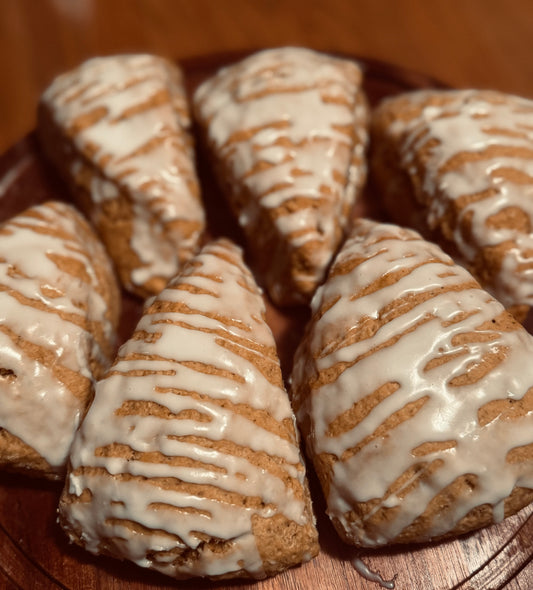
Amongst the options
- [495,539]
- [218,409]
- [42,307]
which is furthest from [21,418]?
[495,539]

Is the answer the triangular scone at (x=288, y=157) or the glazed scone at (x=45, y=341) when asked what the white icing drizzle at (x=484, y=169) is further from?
the glazed scone at (x=45, y=341)

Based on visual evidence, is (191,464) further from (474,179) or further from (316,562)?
(474,179)

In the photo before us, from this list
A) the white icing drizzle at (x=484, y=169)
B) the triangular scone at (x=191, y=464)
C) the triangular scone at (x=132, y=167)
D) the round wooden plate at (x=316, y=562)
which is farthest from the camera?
the triangular scone at (x=132, y=167)

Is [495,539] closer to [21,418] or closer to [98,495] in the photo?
[98,495]

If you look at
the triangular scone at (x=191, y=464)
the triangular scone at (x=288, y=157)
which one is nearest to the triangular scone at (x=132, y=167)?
the triangular scone at (x=288, y=157)

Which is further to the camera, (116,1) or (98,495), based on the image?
(116,1)

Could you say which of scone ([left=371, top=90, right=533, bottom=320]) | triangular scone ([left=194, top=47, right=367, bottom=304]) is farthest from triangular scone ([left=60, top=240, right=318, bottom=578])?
scone ([left=371, top=90, right=533, bottom=320])

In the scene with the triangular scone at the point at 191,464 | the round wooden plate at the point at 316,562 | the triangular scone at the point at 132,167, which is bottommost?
the round wooden plate at the point at 316,562
